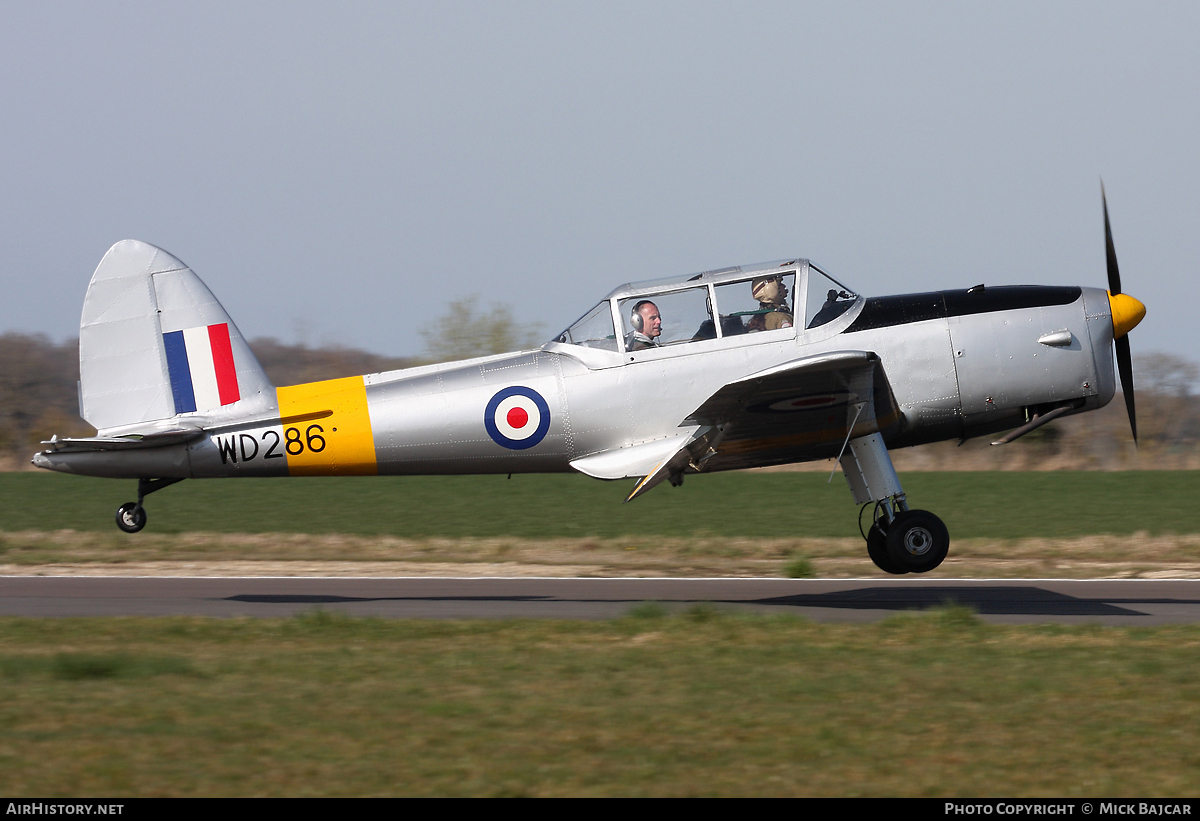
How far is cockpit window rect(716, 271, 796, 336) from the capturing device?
365 inches

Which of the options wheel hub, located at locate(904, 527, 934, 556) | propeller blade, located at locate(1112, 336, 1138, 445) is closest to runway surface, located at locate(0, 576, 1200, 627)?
wheel hub, located at locate(904, 527, 934, 556)

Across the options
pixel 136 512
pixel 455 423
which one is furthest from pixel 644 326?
pixel 136 512

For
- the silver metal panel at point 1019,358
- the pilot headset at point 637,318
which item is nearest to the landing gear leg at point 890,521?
the silver metal panel at point 1019,358

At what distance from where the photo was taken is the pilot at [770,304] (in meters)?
9.29

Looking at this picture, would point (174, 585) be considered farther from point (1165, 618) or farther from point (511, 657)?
point (1165, 618)

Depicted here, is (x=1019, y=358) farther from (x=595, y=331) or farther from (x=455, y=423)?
(x=455, y=423)

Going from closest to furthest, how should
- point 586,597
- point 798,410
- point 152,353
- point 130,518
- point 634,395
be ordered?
point 798,410 < point 634,395 < point 130,518 < point 152,353 < point 586,597

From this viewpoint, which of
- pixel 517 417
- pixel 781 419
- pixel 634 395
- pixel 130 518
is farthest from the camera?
pixel 130 518

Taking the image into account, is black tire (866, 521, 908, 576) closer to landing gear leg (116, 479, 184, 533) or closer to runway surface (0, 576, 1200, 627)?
runway surface (0, 576, 1200, 627)

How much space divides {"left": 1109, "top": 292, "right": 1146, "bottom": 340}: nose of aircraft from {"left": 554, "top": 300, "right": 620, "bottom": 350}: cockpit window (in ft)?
14.3

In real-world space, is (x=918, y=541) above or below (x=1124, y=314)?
below

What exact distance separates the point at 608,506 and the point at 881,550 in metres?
10.0

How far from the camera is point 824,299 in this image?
9391mm
